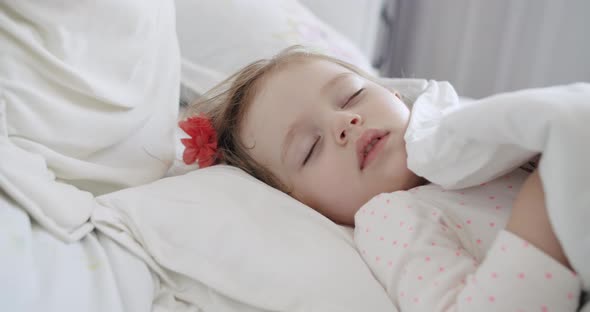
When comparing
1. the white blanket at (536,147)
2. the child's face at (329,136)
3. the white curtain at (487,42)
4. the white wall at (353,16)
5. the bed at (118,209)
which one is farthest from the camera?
the white wall at (353,16)

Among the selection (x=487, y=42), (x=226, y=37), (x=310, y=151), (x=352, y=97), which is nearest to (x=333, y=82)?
(x=352, y=97)

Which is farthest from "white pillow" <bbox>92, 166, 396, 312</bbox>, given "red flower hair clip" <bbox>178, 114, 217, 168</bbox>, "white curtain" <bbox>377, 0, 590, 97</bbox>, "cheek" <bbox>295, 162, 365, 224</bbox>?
"white curtain" <bbox>377, 0, 590, 97</bbox>

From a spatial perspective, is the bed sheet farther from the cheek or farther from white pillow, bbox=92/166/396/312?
the cheek

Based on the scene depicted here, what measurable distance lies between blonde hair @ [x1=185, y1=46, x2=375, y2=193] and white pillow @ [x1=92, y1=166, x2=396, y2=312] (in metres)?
0.24

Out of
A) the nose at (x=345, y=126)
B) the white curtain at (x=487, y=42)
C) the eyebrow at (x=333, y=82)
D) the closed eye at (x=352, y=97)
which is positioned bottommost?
the white curtain at (x=487, y=42)

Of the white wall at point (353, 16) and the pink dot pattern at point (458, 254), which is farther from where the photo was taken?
the white wall at point (353, 16)

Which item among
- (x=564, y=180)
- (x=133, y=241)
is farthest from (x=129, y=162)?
(x=564, y=180)

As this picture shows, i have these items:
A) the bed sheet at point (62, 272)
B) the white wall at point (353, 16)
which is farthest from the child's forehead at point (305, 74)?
the white wall at point (353, 16)

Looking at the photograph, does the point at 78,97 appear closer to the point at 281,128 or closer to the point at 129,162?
the point at 129,162

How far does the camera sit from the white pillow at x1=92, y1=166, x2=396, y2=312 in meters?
0.68

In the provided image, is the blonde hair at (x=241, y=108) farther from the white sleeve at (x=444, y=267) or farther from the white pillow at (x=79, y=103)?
the white sleeve at (x=444, y=267)

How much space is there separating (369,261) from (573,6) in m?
1.91

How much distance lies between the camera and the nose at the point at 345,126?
93cm

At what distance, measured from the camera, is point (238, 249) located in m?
0.73
